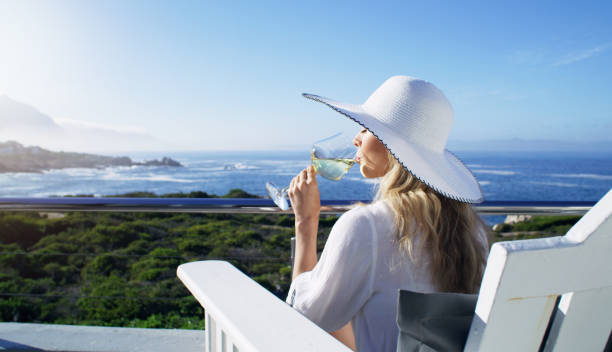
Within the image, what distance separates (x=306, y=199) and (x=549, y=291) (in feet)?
2.86

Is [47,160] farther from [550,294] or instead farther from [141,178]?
[550,294]

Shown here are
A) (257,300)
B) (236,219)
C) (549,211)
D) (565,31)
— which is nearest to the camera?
(257,300)

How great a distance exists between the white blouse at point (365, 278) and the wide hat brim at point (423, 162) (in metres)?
0.15

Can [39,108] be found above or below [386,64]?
below

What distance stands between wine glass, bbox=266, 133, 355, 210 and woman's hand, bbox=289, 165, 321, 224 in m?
0.17

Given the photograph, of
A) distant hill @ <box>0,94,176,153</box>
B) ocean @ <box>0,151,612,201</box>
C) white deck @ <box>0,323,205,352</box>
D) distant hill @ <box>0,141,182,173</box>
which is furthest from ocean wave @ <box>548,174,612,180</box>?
white deck @ <box>0,323,205,352</box>

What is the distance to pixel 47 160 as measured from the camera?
43062mm

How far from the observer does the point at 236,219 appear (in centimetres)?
2258

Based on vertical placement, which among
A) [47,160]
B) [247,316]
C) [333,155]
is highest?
[333,155]

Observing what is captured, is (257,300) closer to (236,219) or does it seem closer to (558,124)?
(236,219)

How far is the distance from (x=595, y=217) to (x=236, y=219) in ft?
74.1


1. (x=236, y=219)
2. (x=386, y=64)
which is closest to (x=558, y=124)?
(x=386, y=64)

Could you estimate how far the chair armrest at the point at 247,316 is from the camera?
0.67 meters

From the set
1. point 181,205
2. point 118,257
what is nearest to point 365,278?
point 181,205
